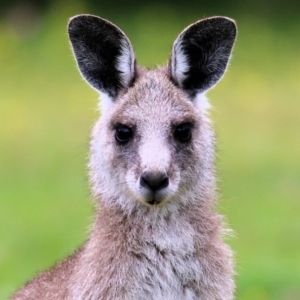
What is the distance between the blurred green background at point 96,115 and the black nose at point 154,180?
1.06m

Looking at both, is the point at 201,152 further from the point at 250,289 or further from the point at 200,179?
the point at 250,289

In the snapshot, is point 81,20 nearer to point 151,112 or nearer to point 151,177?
point 151,112

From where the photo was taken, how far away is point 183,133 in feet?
22.8

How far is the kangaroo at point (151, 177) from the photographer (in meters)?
6.71

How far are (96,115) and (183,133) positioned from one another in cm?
145

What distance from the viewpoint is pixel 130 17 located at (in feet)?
73.0

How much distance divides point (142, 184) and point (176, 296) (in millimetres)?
756

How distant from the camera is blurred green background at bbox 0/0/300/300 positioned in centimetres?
1131

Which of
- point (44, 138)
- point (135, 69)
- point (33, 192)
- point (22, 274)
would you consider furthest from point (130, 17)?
point (135, 69)

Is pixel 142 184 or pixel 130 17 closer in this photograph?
pixel 142 184

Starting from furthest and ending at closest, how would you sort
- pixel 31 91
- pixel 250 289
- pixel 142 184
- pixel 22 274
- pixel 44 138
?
pixel 31 91, pixel 44 138, pixel 22 274, pixel 250 289, pixel 142 184

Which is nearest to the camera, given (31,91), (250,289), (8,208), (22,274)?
(250,289)

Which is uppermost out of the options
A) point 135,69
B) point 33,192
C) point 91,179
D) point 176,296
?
point 135,69

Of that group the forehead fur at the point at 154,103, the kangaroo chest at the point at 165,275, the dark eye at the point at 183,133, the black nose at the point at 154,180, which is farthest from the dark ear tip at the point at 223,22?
the kangaroo chest at the point at 165,275
